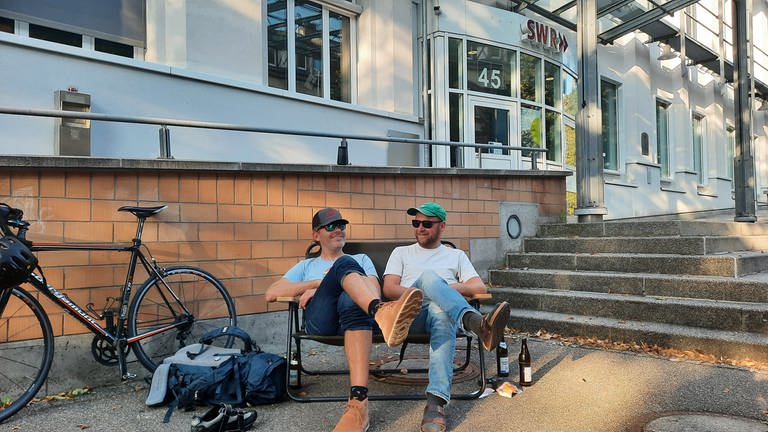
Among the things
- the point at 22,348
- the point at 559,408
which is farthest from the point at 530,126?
the point at 22,348

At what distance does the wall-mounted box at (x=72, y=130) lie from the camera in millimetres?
6703

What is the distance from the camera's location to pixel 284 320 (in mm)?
5238

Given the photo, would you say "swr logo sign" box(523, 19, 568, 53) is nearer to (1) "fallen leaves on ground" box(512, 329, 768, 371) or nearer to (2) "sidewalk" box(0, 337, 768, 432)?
(1) "fallen leaves on ground" box(512, 329, 768, 371)

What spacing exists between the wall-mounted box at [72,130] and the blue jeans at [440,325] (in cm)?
499

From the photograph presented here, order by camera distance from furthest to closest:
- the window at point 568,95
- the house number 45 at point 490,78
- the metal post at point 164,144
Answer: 1. the window at point 568,95
2. the house number 45 at point 490,78
3. the metal post at point 164,144

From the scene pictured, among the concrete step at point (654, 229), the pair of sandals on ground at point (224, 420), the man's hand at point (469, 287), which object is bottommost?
the pair of sandals on ground at point (224, 420)

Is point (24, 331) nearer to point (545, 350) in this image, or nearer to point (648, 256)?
point (545, 350)

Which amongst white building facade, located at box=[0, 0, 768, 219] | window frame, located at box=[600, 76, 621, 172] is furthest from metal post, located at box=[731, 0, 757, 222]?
window frame, located at box=[600, 76, 621, 172]

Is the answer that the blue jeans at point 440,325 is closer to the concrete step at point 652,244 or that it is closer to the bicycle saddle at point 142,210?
the bicycle saddle at point 142,210

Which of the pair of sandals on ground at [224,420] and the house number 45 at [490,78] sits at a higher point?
the house number 45 at [490,78]

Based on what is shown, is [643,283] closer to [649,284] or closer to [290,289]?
[649,284]

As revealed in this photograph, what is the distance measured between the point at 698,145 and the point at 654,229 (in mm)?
13407

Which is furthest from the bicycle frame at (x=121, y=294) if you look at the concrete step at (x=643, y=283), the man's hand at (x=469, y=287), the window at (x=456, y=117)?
the window at (x=456, y=117)

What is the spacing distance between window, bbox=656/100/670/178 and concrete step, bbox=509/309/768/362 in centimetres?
1190
